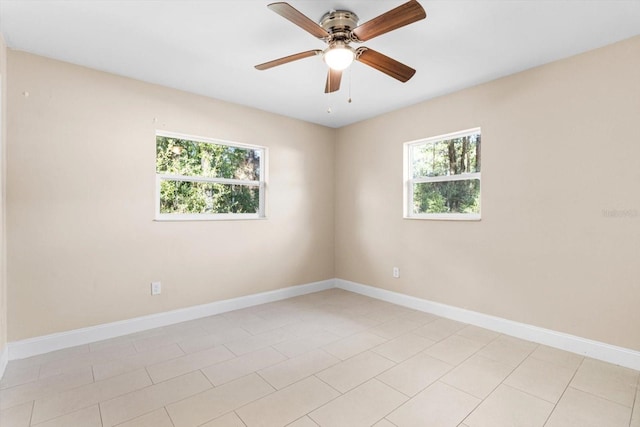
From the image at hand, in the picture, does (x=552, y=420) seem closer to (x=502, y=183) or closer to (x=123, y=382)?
(x=502, y=183)

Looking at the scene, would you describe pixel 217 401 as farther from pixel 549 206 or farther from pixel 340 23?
pixel 549 206

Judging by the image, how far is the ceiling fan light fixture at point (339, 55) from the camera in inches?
78.4

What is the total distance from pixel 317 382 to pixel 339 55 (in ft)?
7.29

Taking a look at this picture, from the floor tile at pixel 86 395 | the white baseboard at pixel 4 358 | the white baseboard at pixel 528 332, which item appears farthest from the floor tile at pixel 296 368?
the white baseboard at pixel 4 358

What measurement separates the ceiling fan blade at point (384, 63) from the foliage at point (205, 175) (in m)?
2.12

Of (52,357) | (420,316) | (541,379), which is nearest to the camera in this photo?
(541,379)

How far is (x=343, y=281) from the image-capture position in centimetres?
459

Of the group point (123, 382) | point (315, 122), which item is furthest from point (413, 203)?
point (123, 382)

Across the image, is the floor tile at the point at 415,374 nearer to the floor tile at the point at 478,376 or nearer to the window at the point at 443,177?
the floor tile at the point at 478,376

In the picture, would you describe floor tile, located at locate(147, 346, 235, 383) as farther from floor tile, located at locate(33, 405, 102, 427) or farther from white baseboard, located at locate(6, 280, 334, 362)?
white baseboard, located at locate(6, 280, 334, 362)

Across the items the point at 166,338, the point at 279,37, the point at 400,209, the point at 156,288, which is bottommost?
the point at 166,338

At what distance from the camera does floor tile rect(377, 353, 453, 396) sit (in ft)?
6.67

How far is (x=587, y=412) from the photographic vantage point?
177cm

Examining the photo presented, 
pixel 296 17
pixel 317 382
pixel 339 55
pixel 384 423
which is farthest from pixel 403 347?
pixel 296 17
